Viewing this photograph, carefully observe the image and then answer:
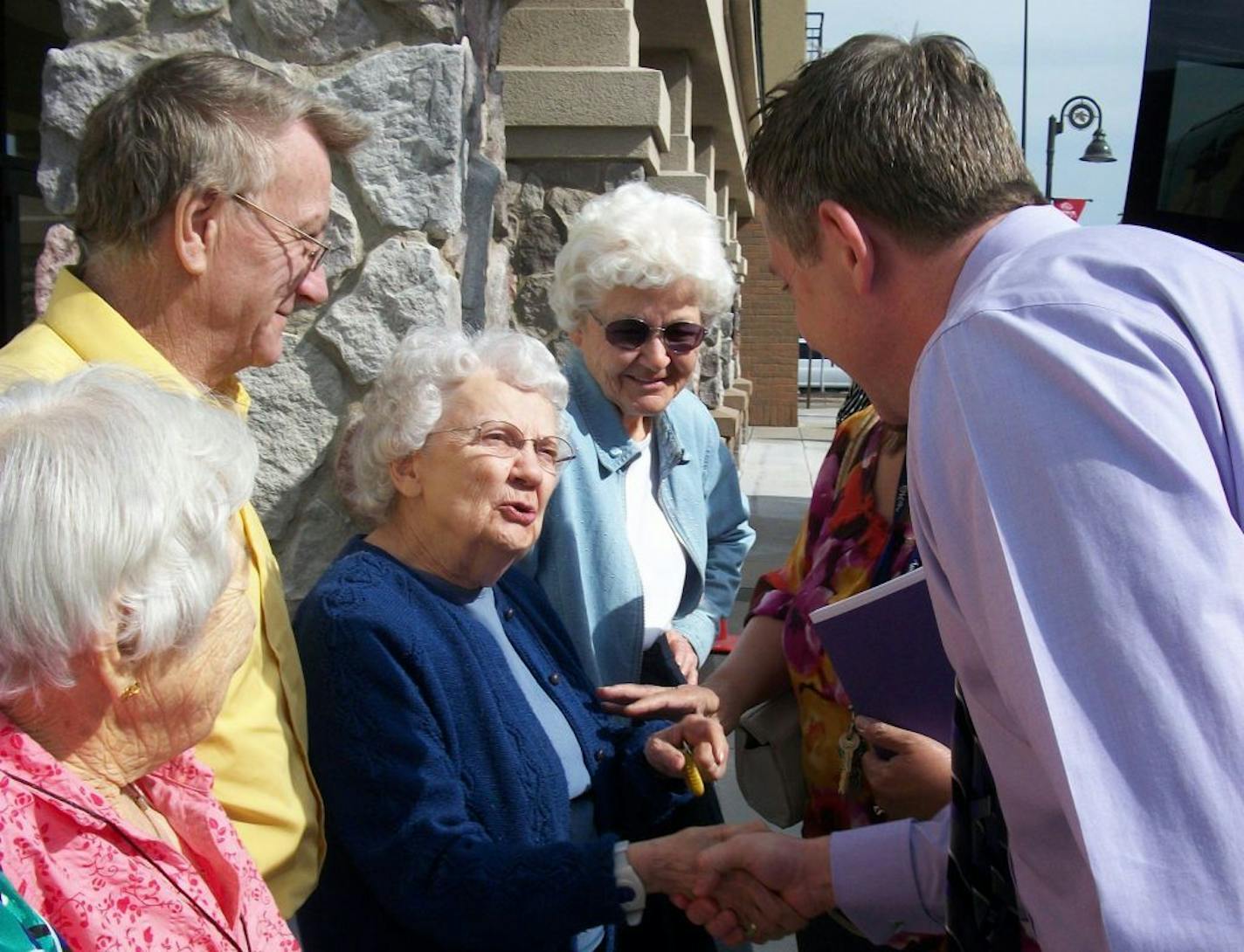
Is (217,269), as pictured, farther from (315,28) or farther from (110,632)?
(315,28)

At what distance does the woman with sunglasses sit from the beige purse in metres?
0.45

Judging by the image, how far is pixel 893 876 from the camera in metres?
1.77

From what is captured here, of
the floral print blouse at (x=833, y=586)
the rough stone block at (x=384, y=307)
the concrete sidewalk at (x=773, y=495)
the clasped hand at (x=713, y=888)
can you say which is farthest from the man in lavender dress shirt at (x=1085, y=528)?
the concrete sidewalk at (x=773, y=495)

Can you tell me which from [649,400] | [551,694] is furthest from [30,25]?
[551,694]

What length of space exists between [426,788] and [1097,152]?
19.6m

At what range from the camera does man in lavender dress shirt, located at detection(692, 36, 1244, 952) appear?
100 cm

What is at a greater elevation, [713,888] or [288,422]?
[288,422]

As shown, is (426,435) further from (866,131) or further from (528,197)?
(528,197)

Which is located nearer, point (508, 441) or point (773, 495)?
point (508, 441)

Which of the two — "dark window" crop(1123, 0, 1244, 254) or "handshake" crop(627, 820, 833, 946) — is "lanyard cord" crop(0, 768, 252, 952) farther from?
"dark window" crop(1123, 0, 1244, 254)

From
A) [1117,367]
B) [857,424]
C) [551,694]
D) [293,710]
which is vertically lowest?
[551,694]

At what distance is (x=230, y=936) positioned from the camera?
1346 millimetres

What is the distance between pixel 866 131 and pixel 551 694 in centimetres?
118

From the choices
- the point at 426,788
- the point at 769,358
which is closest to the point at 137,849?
the point at 426,788
